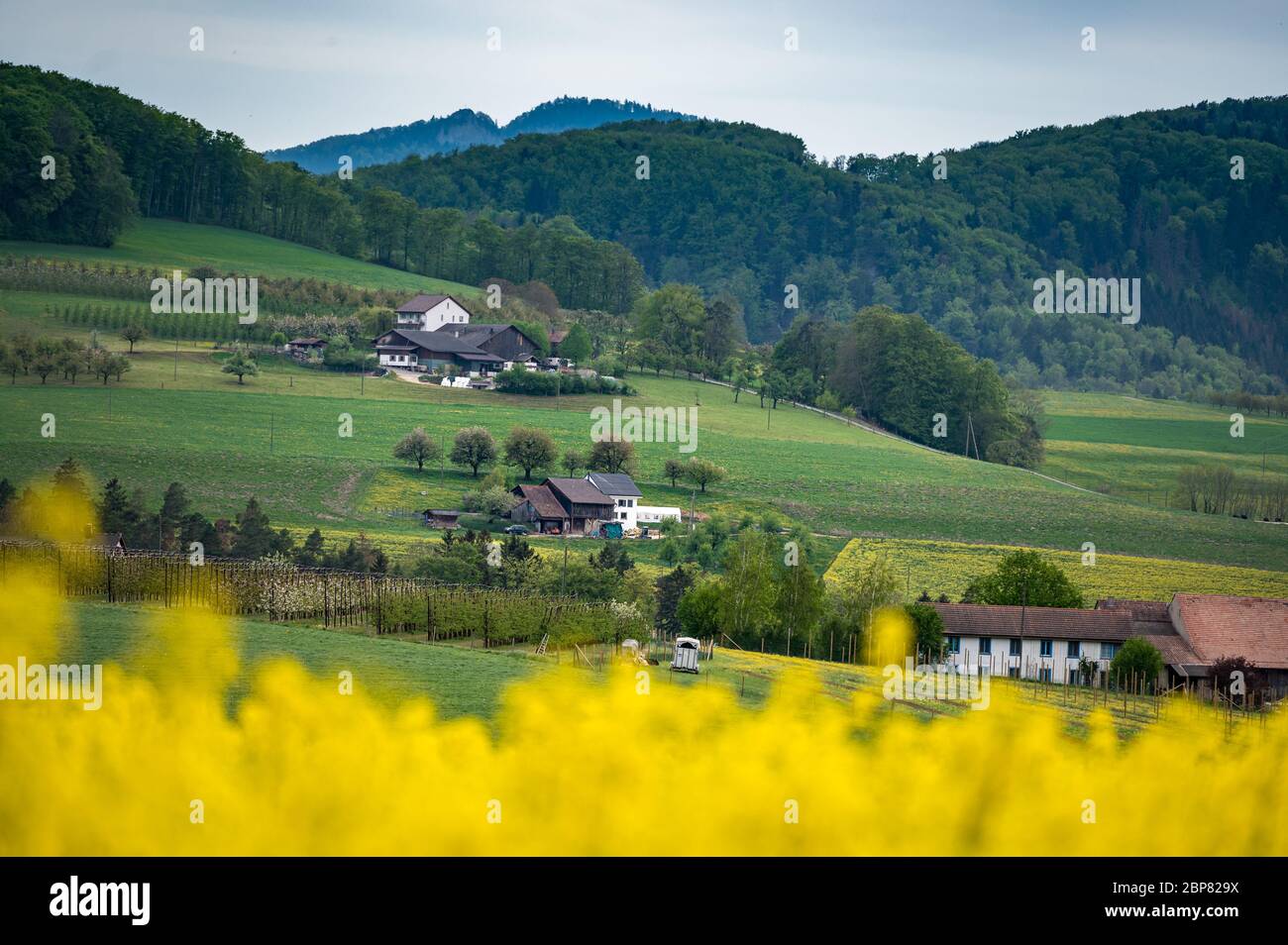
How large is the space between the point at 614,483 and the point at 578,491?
213 centimetres

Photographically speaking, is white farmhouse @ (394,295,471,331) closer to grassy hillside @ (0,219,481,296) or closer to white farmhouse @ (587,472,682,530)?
grassy hillside @ (0,219,481,296)

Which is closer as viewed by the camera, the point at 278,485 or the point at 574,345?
the point at 278,485

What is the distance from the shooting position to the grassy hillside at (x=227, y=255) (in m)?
108

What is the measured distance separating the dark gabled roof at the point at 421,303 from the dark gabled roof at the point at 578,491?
1762 inches

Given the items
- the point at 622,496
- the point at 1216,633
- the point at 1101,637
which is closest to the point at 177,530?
the point at 622,496

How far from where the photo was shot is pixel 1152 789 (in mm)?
27797

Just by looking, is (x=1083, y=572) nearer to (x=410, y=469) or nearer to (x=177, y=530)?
(x=410, y=469)

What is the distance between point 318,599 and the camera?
40812 millimetres

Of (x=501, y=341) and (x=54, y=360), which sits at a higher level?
(x=501, y=341)

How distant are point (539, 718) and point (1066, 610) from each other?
26547mm

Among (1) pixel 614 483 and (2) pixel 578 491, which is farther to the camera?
(1) pixel 614 483

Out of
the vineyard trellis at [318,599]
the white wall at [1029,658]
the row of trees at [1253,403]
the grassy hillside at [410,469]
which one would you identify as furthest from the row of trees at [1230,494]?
the row of trees at [1253,403]
